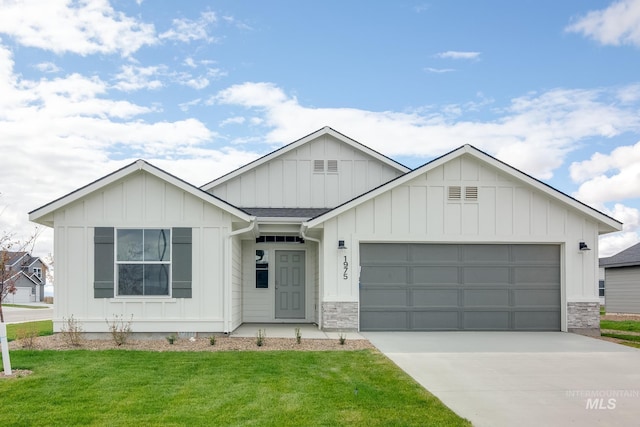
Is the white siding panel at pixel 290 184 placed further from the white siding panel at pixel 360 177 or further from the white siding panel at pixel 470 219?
the white siding panel at pixel 470 219

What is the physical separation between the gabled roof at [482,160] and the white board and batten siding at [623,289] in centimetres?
1353

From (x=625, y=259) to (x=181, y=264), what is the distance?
69.8 feet

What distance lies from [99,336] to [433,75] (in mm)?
10715

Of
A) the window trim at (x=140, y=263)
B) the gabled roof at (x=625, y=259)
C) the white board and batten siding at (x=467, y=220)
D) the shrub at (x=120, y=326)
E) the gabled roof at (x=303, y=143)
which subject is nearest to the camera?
the shrub at (x=120, y=326)

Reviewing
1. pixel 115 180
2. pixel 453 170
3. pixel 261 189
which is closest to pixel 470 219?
pixel 453 170

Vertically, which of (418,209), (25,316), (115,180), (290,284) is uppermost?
(115,180)

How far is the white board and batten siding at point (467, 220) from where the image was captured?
1385 centimetres

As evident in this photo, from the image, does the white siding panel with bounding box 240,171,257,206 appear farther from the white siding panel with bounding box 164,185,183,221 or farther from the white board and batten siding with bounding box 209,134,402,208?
the white siding panel with bounding box 164,185,183,221

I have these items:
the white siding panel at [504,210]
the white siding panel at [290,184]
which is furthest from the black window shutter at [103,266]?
the white siding panel at [504,210]

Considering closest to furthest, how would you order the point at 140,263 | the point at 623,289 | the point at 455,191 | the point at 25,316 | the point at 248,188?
the point at 140,263
the point at 455,191
the point at 248,188
the point at 25,316
the point at 623,289

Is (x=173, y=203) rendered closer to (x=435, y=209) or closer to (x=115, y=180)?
(x=115, y=180)

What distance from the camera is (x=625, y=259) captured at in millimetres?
25938

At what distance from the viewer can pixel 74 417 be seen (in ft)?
21.0

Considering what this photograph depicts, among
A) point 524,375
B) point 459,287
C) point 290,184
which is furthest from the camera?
point 290,184
